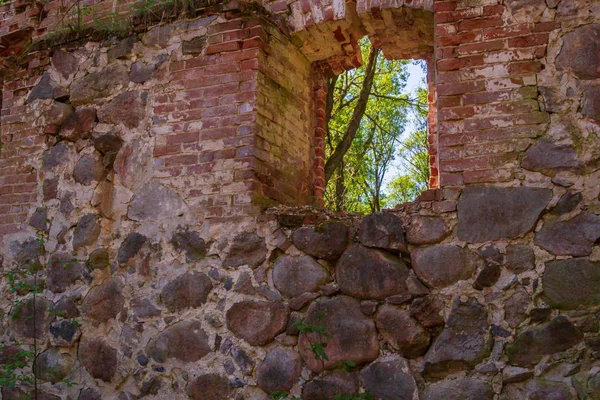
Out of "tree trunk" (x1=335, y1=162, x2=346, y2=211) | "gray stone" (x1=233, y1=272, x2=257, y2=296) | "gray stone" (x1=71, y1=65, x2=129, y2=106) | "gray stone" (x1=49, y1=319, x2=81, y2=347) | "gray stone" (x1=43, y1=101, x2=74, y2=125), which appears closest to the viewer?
"gray stone" (x1=233, y1=272, x2=257, y2=296)

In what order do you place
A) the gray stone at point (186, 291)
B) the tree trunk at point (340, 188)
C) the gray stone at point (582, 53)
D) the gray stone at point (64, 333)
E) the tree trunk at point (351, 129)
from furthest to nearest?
the tree trunk at point (340, 188) < the tree trunk at point (351, 129) < the gray stone at point (64, 333) < the gray stone at point (186, 291) < the gray stone at point (582, 53)

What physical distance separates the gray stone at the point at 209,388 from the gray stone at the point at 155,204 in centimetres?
102

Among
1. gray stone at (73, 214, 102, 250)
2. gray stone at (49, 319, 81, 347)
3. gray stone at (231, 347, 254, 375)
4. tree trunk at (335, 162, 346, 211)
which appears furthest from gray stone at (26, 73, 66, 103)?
tree trunk at (335, 162, 346, 211)

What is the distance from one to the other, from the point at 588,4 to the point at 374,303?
1.97m

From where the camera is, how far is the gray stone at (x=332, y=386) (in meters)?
3.38

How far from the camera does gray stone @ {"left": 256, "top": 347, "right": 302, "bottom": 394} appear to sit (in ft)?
11.5

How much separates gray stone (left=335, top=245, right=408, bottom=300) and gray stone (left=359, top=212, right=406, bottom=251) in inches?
1.9

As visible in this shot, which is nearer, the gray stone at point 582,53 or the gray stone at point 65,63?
the gray stone at point 582,53

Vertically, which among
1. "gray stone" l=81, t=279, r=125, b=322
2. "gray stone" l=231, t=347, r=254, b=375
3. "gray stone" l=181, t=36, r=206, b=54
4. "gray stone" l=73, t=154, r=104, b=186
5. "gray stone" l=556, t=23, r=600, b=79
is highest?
"gray stone" l=181, t=36, r=206, b=54

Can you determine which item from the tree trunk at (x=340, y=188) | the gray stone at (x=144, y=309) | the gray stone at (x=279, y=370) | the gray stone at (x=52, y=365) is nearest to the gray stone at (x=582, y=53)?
the gray stone at (x=279, y=370)

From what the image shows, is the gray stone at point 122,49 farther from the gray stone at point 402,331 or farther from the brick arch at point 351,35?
the gray stone at point 402,331

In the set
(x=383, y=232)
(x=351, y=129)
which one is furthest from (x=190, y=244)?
(x=351, y=129)

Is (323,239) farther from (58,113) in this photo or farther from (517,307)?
(58,113)

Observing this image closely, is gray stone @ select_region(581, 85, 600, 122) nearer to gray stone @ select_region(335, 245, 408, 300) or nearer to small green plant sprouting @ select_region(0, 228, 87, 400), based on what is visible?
gray stone @ select_region(335, 245, 408, 300)
